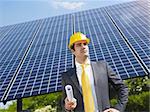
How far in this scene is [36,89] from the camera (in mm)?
6129

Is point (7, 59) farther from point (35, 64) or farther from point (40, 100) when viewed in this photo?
point (40, 100)

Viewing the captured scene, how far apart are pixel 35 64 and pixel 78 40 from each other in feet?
15.7

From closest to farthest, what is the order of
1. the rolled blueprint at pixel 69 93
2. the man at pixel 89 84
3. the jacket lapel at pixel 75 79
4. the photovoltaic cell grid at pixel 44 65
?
1. the rolled blueprint at pixel 69 93
2. the man at pixel 89 84
3. the jacket lapel at pixel 75 79
4. the photovoltaic cell grid at pixel 44 65

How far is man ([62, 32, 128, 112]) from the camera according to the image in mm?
2555

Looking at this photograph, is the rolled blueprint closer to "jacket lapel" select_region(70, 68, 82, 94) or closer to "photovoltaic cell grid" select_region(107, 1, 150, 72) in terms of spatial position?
"jacket lapel" select_region(70, 68, 82, 94)

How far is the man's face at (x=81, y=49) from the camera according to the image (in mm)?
2590

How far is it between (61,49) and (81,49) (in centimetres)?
545

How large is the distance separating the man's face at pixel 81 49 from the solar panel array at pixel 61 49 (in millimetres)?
3222

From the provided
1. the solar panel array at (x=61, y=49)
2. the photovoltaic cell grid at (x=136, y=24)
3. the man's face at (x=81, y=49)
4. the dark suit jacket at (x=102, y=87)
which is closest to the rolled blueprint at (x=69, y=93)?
the dark suit jacket at (x=102, y=87)

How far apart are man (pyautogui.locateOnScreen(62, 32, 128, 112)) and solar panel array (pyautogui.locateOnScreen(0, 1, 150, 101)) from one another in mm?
3130

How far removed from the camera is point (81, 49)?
2.59 m

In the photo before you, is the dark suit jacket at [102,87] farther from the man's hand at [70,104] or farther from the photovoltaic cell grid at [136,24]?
the photovoltaic cell grid at [136,24]

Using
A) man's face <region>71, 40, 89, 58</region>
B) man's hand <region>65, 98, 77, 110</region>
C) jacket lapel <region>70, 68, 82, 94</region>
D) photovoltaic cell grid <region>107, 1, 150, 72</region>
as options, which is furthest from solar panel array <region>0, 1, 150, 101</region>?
man's hand <region>65, 98, 77, 110</region>

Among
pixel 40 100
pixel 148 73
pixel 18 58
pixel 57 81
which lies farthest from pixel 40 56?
pixel 40 100
